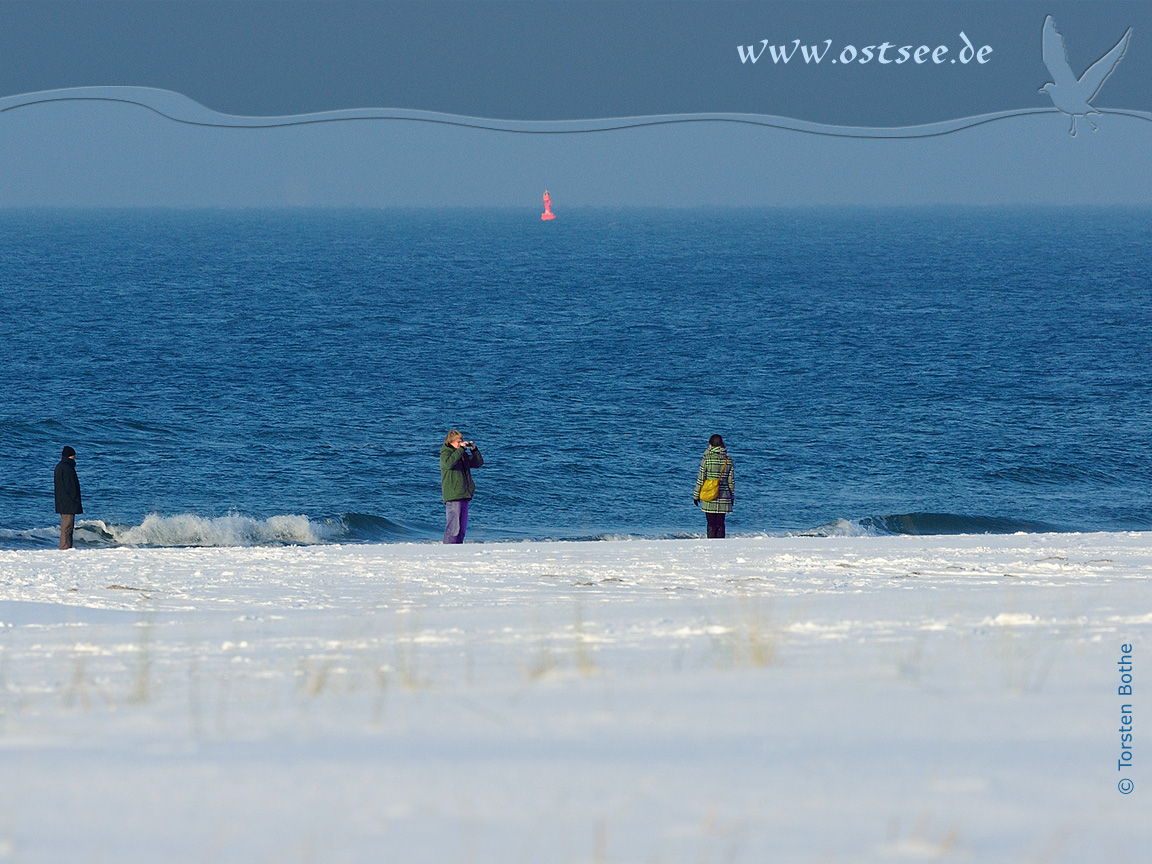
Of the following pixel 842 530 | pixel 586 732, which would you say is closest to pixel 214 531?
pixel 842 530

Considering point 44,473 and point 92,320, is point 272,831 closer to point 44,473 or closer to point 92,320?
point 44,473

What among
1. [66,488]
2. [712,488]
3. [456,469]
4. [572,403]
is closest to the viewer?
[456,469]

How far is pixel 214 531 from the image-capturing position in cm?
2538

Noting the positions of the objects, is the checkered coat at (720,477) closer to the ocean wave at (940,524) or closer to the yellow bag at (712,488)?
the yellow bag at (712,488)

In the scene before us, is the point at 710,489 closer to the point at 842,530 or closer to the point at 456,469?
the point at 456,469

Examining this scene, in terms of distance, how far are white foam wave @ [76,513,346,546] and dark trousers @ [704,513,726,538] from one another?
11522mm

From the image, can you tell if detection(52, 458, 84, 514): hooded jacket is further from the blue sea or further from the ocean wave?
the ocean wave

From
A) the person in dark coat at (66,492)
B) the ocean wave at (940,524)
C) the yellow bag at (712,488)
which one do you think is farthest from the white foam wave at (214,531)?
the yellow bag at (712,488)

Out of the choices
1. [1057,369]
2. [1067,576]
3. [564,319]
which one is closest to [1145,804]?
[1067,576]

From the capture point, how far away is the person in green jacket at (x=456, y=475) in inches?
576

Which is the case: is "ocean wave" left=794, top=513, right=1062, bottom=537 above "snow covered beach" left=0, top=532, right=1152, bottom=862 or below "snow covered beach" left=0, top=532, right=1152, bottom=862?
below

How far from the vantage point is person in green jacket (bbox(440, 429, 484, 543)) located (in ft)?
48.0

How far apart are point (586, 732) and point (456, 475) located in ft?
35.4

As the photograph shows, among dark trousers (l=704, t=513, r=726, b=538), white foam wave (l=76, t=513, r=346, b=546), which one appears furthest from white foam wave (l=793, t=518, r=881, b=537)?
white foam wave (l=76, t=513, r=346, b=546)
